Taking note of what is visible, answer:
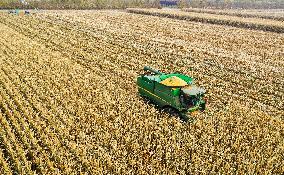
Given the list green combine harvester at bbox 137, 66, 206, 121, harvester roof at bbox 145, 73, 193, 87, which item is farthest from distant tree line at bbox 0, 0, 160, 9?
green combine harvester at bbox 137, 66, 206, 121

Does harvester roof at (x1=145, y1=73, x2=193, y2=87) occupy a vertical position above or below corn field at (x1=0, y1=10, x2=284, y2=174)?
above

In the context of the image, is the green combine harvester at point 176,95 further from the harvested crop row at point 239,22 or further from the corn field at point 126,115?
the harvested crop row at point 239,22

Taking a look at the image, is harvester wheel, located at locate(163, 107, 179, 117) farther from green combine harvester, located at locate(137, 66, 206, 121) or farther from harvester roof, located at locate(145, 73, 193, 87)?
harvester roof, located at locate(145, 73, 193, 87)

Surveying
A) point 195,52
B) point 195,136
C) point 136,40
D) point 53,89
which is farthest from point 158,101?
point 136,40

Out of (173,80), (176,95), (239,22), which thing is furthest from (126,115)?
(239,22)

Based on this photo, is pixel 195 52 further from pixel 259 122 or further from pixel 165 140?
pixel 165 140

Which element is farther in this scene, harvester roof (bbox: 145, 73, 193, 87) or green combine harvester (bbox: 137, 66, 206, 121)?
harvester roof (bbox: 145, 73, 193, 87)

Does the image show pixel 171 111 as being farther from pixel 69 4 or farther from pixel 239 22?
pixel 69 4
